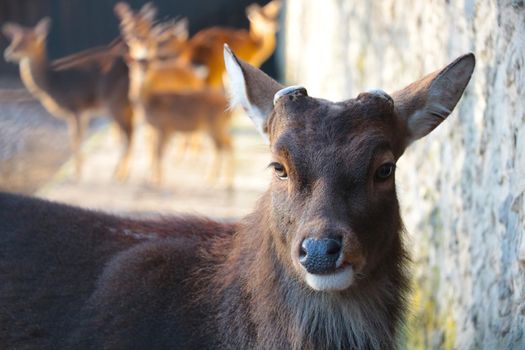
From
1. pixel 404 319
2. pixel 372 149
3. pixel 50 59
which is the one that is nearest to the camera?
pixel 372 149

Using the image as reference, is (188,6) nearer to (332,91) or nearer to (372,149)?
(332,91)

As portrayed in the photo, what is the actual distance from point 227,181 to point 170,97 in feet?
5.00

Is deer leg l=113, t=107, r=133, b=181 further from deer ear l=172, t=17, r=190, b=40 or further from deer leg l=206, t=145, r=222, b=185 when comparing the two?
deer ear l=172, t=17, r=190, b=40

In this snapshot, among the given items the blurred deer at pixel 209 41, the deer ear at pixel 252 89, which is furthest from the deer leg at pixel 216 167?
the deer ear at pixel 252 89

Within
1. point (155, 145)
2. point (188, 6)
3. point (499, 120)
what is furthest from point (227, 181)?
point (499, 120)

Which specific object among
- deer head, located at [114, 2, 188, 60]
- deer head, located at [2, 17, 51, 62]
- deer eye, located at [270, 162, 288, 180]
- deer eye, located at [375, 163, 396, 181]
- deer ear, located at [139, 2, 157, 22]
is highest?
deer ear, located at [139, 2, 157, 22]

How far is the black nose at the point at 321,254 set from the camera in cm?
390

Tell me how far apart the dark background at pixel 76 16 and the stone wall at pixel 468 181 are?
847cm

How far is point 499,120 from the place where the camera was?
5.14 m

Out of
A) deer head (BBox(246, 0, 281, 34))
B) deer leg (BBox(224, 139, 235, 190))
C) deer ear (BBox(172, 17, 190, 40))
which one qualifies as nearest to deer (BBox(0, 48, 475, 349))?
deer leg (BBox(224, 139, 235, 190))

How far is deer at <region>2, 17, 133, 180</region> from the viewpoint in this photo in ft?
47.0

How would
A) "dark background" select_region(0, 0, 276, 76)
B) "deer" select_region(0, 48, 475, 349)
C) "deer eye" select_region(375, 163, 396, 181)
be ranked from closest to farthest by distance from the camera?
1. "deer" select_region(0, 48, 475, 349)
2. "deer eye" select_region(375, 163, 396, 181)
3. "dark background" select_region(0, 0, 276, 76)

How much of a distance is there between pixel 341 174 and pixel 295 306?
69 cm

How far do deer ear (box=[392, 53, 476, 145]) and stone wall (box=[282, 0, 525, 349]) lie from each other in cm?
42
